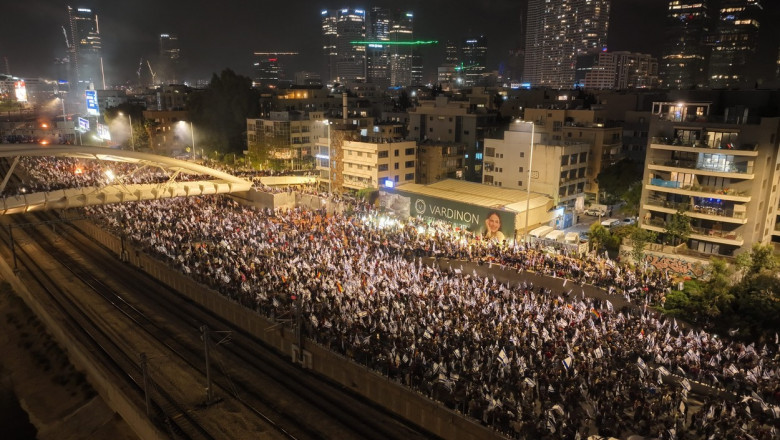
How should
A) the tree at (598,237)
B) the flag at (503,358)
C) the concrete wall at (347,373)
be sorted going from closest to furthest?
the concrete wall at (347,373)
the flag at (503,358)
the tree at (598,237)

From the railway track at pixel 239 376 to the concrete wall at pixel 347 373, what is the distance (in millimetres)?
380

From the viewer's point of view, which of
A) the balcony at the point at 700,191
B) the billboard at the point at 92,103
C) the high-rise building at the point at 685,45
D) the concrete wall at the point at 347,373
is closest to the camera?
the concrete wall at the point at 347,373

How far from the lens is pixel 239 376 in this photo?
21.2 meters

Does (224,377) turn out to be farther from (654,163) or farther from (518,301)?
(654,163)

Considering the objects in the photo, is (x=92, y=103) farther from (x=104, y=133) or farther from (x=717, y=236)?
(x=717, y=236)

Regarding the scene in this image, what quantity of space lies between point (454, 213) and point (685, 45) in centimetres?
12933

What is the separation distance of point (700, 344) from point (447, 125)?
1794 inches

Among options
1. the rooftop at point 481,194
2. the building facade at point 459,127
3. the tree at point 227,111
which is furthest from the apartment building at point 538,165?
the tree at point 227,111

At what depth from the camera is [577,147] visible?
1670 inches

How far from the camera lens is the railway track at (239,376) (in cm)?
1802

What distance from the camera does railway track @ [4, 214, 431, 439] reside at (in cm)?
1802

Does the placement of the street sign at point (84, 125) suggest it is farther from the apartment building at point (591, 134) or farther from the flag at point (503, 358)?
the flag at point (503, 358)

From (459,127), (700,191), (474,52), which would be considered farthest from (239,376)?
(474,52)

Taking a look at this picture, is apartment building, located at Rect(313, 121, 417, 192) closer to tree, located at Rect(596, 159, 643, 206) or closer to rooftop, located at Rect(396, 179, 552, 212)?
rooftop, located at Rect(396, 179, 552, 212)
